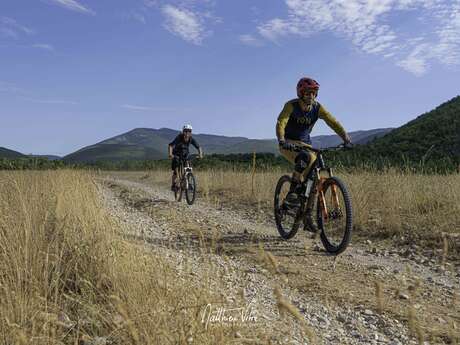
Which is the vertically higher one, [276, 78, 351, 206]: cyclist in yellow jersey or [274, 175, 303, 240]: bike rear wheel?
[276, 78, 351, 206]: cyclist in yellow jersey

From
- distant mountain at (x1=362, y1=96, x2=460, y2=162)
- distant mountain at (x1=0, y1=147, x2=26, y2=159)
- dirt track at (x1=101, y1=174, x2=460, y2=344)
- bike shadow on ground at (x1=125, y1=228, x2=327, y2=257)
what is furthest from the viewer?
distant mountain at (x1=362, y1=96, x2=460, y2=162)

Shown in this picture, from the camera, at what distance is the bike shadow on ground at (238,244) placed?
17.2 feet

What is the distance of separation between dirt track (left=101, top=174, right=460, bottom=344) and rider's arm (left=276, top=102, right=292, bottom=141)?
65.7 inches

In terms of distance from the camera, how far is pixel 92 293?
3041 mm

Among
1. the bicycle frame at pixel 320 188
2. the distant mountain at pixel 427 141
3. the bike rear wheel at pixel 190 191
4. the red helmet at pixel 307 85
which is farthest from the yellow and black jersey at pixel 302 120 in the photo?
the distant mountain at pixel 427 141

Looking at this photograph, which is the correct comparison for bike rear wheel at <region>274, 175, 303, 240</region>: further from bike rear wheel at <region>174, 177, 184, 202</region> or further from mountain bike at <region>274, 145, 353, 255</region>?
bike rear wheel at <region>174, 177, 184, 202</region>

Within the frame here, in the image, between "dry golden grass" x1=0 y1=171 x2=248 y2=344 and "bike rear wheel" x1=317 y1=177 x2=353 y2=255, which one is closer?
"dry golden grass" x1=0 y1=171 x2=248 y2=344

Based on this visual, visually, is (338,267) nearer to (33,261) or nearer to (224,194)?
(33,261)

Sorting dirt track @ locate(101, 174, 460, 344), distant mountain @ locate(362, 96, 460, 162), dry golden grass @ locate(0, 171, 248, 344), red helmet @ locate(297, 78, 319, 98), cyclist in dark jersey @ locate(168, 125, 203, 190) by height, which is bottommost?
dirt track @ locate(101, 174, 460, 344)

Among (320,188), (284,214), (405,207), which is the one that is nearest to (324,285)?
(320,188)

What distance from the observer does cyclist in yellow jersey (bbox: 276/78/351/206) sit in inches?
232

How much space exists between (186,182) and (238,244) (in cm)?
590

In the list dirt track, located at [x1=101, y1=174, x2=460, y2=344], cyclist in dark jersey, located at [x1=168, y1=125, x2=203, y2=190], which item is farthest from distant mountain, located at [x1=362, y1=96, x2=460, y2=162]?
dirt track, located at [x1=101, y1=174, x2=460, y2=344]

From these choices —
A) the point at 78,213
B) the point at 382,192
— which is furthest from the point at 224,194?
the point at 78,213
